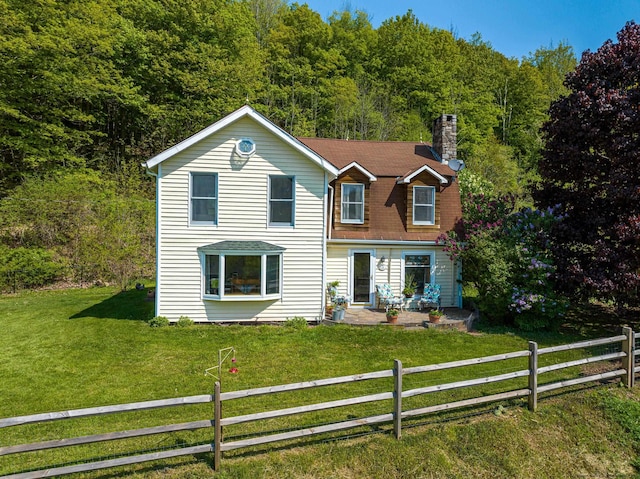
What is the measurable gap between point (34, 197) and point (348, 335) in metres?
19.0

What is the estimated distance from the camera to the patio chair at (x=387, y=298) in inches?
550

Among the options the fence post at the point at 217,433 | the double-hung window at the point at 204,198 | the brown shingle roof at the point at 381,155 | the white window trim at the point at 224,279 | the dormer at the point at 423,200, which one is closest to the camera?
the fence post at the point at 217,433

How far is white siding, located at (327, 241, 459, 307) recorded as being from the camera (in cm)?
1439

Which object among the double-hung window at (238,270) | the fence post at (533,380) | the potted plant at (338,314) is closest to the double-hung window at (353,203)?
the double-hung window at (238,270)

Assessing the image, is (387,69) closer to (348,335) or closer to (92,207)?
(92,207)

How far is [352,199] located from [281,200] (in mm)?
3252

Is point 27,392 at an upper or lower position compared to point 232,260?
lower

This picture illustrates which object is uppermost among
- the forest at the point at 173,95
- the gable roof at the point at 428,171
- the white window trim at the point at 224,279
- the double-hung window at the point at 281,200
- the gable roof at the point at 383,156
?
the forest at the point at 173,95

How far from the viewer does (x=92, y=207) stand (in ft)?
69.3

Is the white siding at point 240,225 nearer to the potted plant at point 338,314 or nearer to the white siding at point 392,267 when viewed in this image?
the potted plant at point 338,314

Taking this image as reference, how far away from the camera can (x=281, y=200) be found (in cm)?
1310

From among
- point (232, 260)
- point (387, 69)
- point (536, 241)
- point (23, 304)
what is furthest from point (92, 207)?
point (387, 69)

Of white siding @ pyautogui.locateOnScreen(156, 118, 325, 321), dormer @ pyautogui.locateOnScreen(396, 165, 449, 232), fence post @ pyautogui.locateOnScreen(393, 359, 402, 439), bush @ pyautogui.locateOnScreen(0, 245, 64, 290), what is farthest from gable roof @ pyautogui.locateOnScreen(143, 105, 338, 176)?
bush @ pyautogui.locateOnScreen(0, 245, 64, 290)

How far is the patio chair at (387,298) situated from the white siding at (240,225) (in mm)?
2501
